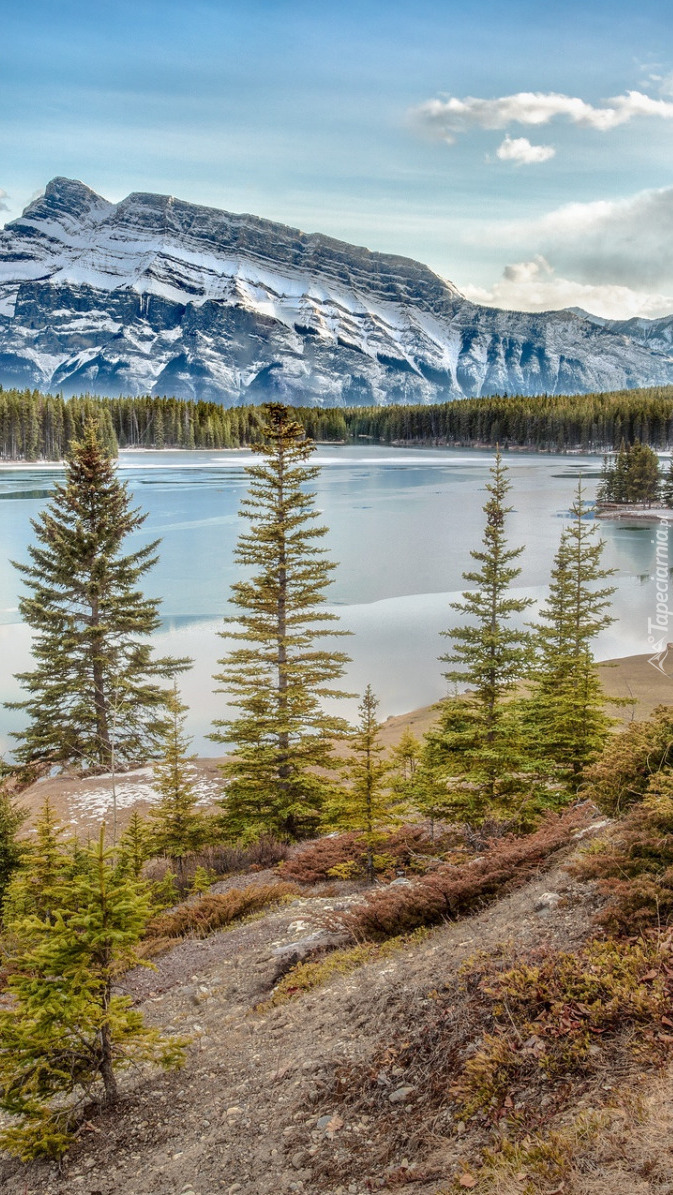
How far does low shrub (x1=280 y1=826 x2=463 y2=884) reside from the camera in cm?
1227

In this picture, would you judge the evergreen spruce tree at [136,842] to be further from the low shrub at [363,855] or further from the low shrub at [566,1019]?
the low shrub at [566,1019]

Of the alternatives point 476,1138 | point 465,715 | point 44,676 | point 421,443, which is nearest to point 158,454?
point 421,443

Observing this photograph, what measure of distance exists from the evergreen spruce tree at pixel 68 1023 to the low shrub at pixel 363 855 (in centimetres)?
595

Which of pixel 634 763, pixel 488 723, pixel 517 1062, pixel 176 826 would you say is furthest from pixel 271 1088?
pixel 176 826

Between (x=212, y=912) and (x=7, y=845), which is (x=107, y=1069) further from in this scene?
(x=7, y=845)

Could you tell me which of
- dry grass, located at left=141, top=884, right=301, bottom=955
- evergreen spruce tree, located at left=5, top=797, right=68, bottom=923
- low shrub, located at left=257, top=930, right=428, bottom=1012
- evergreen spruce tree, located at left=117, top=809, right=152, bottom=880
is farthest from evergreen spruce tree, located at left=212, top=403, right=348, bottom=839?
low shrub, located at left=257, top=930, right=428, bottom=1012

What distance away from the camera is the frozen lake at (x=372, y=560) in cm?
2773

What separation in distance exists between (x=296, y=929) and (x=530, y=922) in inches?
167

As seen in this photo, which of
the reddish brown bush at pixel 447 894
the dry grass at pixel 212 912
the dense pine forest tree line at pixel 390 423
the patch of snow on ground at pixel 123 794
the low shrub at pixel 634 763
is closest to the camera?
the low shrub at pixel 634 763

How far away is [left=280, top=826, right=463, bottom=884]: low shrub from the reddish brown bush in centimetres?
271

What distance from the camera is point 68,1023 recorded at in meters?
5.93

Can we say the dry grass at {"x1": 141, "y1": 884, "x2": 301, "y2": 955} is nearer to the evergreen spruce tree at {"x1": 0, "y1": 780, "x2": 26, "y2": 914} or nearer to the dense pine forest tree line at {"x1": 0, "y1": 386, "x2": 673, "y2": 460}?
the evergreen spruce tree at {"x1": 0, "y1": 780, "x2": 26, "y2": 914}

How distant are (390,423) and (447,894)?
196 m

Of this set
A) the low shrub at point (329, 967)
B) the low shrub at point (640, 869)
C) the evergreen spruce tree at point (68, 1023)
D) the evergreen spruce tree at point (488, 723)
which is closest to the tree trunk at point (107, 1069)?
the evergreen spruce tree at point (68, 1023)
